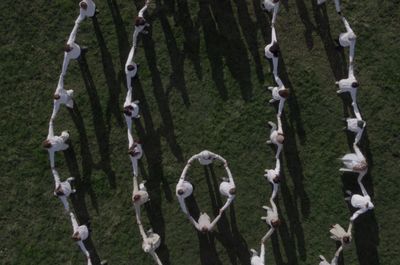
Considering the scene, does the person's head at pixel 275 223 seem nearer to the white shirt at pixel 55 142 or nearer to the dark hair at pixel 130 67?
the dark hair at pixel 130 67

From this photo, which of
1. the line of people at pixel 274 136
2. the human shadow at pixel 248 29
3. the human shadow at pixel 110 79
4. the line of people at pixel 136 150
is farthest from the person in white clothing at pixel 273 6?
the human shadow at pixel 110 79

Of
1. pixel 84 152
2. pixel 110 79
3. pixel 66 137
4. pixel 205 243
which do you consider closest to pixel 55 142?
pixel 66 137

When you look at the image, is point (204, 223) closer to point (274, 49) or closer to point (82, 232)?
point (82, 232)

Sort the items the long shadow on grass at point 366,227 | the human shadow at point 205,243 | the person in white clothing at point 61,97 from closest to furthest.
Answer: the person in white clothing at point 61,97 → the long shadow on grass at point 366,227 → the human shadow at point 205,243

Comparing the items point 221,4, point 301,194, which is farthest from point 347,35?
point 301,194

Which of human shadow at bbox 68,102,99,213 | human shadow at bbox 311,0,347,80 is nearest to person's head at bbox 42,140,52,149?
human shadow at bbox 68,102,99,213

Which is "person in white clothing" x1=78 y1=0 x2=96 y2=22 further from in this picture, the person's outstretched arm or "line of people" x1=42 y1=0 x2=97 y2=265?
the person's outstretched arm
